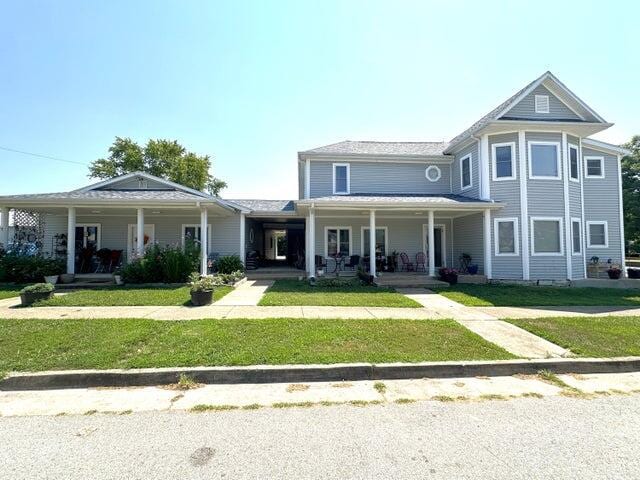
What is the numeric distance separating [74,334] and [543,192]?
49.7ft

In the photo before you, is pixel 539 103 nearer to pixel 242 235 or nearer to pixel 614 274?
pixel 614 274

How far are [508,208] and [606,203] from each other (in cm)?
598

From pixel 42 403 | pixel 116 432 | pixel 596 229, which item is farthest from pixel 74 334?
pixel 596 229

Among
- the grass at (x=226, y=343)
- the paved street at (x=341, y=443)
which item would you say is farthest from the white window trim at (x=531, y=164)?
the paved street at (x=341, y=443)

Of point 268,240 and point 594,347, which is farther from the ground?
point 268,240

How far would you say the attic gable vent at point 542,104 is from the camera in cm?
1344

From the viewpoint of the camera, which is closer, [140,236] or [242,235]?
[140,236]

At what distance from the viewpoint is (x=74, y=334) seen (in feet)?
18.7

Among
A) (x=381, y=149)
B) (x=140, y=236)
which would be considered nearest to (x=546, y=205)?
(x=381, y=149)

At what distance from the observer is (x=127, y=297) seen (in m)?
9.30

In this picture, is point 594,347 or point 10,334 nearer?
point 594,347

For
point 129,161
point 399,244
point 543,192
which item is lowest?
point 399,244

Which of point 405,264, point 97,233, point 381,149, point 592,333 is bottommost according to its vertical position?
point 592,333

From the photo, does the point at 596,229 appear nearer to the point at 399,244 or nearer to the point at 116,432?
the point at 399,244
